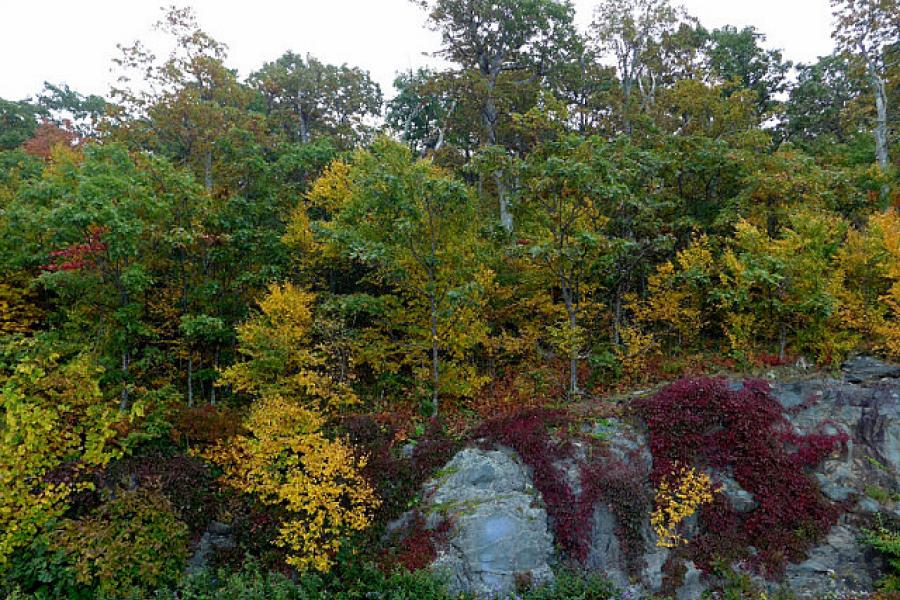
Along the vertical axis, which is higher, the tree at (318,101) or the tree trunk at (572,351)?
the tree at (318,101)

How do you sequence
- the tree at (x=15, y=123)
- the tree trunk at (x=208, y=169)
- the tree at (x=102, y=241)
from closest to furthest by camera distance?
the tree at (x=102, y=241), the tree trunk at (x=208, y=169), the tree at (x=15, y=123)

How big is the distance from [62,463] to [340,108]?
55.3ft

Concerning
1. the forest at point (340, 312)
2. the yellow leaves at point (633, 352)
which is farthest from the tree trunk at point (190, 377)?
the yellow leaves at point (633, 352)

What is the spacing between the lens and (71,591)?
6.75m

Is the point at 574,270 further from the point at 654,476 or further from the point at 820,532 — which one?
the point at 820,532

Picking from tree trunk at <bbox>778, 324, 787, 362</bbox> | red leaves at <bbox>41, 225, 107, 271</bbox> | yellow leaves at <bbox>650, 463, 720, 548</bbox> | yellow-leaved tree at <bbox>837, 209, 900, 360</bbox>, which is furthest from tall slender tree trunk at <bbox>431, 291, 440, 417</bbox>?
yellow-leaved tree at <bbox>837, 209, 900, 360</bbox>

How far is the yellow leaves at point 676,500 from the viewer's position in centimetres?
783

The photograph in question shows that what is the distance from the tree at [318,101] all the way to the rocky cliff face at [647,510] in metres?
15.3

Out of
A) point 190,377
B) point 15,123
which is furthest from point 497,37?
point 15,123

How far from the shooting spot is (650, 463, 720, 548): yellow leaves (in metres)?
7.83

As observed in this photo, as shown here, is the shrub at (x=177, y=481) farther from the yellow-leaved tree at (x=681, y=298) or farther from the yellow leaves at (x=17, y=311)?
the yellow-leaved tree at (x=681, y=298)

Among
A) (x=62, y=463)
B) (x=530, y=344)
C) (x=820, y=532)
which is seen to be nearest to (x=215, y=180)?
(x=62, y=463)

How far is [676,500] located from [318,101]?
1895cm

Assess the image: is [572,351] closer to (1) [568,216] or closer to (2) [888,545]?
(1) [568,216]
